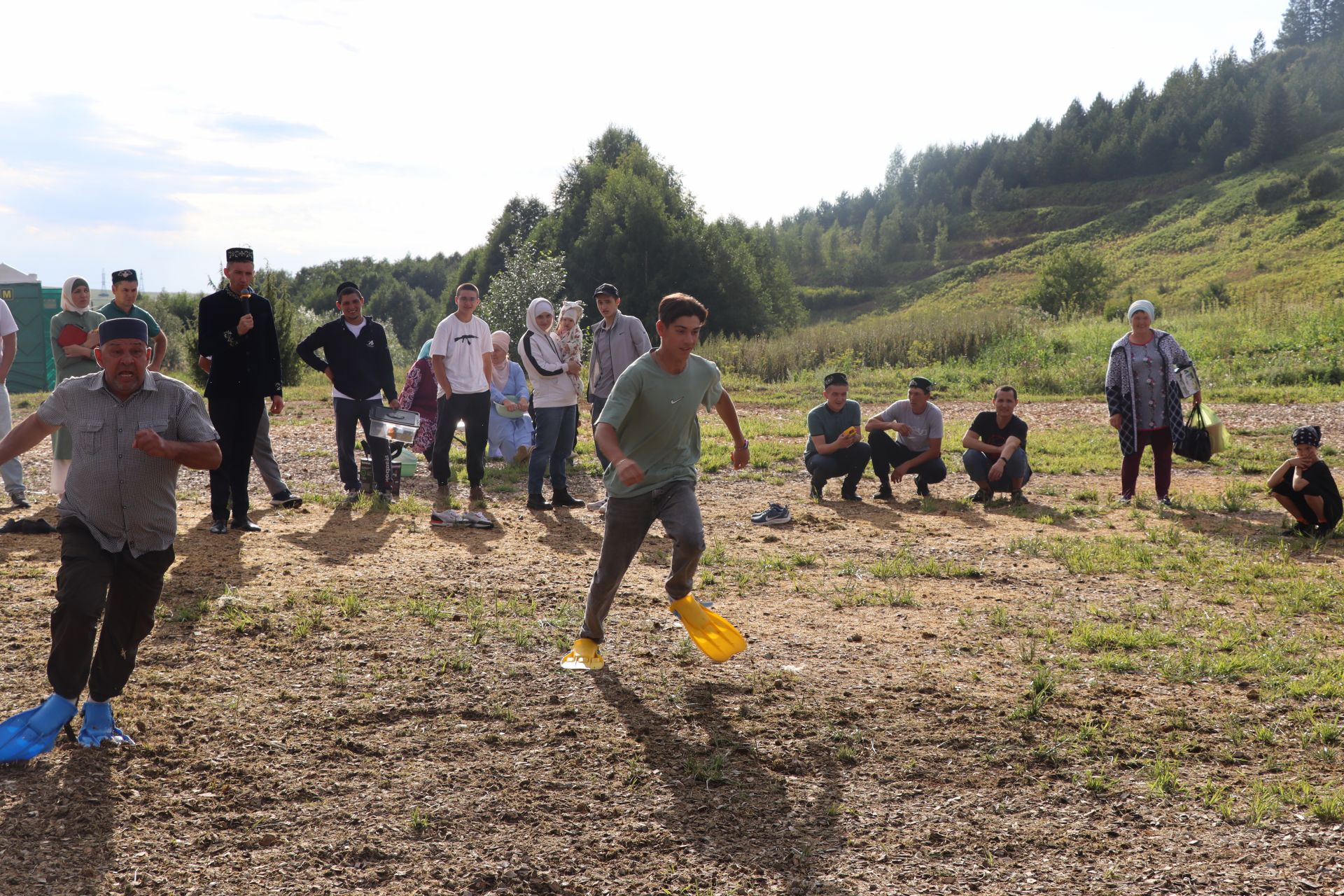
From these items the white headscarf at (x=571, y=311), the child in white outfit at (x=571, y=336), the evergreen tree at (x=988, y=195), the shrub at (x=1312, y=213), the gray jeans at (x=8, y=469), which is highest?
the evergreen tree at (x=988, y=195)

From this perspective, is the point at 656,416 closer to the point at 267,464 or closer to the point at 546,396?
the point at 546,396

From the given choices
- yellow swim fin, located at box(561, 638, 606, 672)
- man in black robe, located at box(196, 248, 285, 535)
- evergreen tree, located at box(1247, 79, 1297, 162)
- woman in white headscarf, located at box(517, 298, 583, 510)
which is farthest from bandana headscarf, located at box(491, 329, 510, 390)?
evergreen tree, located at box(1247, 79, 1297, 162)

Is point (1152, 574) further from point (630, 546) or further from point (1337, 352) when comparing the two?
point (1337, 352)

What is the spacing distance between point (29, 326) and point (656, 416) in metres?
23.9

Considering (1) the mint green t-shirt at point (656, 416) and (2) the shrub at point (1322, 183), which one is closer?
(1) the mint green t-shirt at point (656, 416)

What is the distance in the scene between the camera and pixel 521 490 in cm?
1144

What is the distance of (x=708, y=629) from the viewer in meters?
5.60

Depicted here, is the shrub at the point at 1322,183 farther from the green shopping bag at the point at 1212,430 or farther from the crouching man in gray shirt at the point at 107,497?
the crouching man in gray shirt at the point at 107,497

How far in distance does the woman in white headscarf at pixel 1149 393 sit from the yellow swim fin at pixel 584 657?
22.7ft

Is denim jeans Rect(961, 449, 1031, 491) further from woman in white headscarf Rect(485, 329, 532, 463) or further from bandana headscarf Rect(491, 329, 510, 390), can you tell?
bandana headscarf Rect(491, 329, 510, 390)

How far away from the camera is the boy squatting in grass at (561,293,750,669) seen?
17.4ft

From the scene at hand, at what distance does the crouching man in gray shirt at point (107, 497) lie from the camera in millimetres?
4262

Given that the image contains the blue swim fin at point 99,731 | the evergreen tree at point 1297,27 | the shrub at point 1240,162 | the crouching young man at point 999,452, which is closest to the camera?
the blue swim fin at point 99,731

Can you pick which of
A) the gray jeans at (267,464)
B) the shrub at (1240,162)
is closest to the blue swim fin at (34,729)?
the gray jeans at (267,464)
